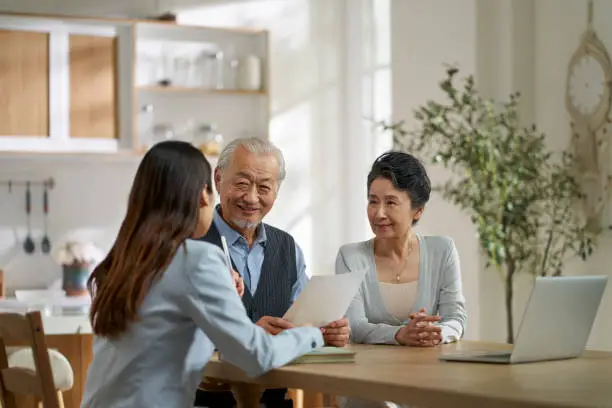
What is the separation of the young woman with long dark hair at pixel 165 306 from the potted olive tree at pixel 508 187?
8.83ft

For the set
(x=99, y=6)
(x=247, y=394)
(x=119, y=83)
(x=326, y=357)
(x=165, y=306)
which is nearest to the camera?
(x=165, y=306)

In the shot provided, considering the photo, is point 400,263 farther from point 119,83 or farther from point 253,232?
point 119,83

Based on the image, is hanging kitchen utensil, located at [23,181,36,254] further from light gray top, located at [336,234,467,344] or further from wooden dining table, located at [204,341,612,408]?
wooden dining table, located at [204,341,612,408]

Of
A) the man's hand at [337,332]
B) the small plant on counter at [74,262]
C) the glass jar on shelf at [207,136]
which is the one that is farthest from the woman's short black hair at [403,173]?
the glass jar on shelf at [207,136]

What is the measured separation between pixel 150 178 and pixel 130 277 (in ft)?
0.77

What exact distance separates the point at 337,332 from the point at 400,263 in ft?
1.63

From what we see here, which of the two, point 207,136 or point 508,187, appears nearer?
point 508,187

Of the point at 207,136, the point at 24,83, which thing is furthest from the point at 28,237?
the point at 207,136

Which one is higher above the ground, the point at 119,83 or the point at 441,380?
the point at 119,83

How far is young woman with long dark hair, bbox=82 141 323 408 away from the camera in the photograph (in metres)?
2.35

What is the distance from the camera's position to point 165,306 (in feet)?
7.78

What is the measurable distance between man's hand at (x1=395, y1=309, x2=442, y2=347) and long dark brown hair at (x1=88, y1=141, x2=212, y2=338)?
0.82 metres

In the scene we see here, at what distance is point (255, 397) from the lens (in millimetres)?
2824

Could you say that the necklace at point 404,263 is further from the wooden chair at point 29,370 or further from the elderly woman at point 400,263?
the wooden chair at point 29,370
